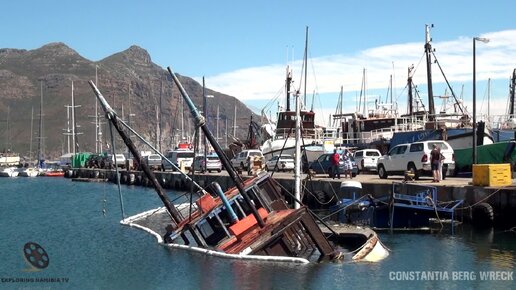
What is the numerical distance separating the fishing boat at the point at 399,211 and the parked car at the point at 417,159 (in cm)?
699

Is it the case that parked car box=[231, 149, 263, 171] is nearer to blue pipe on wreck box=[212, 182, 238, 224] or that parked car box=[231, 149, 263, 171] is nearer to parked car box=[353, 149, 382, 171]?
parked car box=[353, 149, 382, 171]

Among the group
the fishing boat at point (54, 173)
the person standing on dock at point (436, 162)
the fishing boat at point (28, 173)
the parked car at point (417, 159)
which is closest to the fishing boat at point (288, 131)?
the parked car at point (417, 159)

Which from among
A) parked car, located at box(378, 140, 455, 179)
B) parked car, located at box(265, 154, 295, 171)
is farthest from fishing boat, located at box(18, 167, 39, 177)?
parked car, located at box(378, 140, 455, 179)

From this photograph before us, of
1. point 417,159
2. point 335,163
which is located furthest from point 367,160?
point 417,159

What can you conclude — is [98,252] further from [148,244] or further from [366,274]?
[366,274]

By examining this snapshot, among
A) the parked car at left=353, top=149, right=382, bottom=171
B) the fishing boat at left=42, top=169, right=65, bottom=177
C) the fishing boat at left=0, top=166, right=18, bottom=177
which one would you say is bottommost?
the fishing boat at left=0, top=166, right=18, bottom=177

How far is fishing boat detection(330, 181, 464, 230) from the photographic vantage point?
1112 inches

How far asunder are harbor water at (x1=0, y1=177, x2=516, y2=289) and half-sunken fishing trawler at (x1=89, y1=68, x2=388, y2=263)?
0.43 meters

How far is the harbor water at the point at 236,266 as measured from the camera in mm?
19047

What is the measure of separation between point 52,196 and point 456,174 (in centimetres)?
3159

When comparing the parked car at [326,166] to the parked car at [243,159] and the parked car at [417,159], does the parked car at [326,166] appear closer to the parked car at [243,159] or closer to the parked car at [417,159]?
the parked car at [417,159]

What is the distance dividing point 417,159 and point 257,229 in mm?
17636

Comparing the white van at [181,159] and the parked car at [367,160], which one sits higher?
the parked car at [367,160]

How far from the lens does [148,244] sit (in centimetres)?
2597
